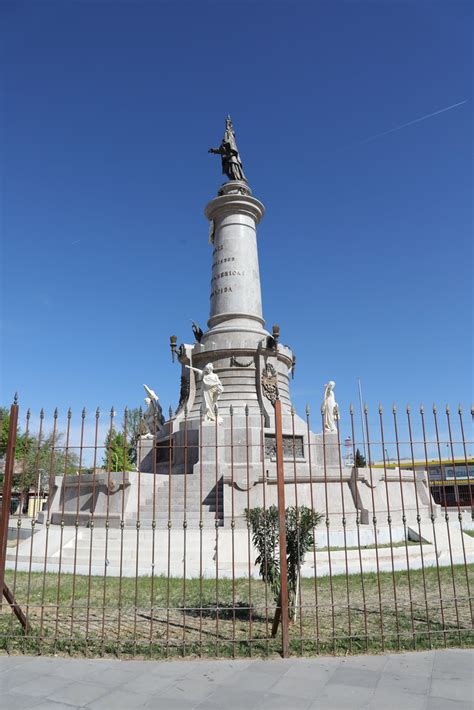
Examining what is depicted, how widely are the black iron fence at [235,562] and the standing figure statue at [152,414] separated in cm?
86

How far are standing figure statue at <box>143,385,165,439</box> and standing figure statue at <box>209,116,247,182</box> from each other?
12786 millimetres

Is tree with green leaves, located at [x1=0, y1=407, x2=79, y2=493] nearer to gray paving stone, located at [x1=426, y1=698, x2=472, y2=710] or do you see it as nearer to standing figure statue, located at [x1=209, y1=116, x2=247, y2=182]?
gray paving stone, located at [x1=426, y1=698, x2=472, y2=710]

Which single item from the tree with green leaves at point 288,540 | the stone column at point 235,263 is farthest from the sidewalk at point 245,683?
the stone column at point 235,263

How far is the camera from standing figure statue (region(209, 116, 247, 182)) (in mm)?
27484

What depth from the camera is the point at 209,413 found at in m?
19.1

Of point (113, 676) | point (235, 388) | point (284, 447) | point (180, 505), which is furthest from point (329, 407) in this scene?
point (113, 676)

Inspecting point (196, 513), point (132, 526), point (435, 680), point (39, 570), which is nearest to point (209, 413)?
point (196, 513)

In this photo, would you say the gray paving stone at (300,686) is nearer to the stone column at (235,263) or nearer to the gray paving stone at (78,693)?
the gray paving stone at (78,693)

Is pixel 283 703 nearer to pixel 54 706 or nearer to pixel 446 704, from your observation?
pixel 446 704

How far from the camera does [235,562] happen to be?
11.4 metres

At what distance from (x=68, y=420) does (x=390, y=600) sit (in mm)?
5998

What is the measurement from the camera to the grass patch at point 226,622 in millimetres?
5938

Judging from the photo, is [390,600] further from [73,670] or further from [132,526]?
[132,526]

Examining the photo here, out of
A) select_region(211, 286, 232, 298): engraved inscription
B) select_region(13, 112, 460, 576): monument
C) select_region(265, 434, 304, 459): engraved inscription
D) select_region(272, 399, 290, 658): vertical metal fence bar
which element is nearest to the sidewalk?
select_region(272, 399, 290, 658): vertical metal fence bar
